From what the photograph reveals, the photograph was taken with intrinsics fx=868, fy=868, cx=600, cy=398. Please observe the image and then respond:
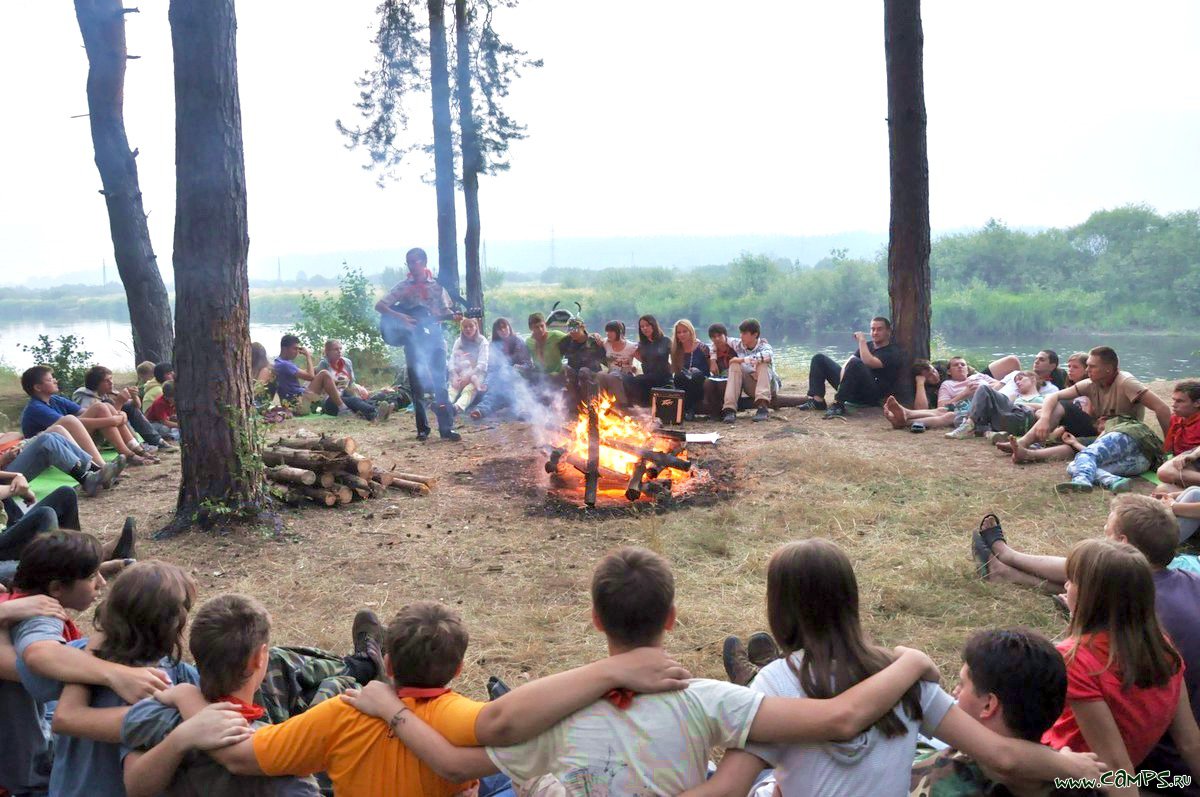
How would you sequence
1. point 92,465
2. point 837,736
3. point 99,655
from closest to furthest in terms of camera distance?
point 837,736 → point 99,655 → point 92,465

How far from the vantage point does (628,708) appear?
2.27 meters

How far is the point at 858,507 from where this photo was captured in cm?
703

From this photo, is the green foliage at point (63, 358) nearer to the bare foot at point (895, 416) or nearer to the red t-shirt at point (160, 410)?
the red t-shirt at point (160, 410)

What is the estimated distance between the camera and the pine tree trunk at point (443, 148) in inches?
610

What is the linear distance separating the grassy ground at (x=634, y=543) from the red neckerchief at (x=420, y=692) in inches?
71.0

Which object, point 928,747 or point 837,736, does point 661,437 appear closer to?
point 928,747

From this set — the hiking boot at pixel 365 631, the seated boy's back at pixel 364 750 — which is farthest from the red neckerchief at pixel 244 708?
the hiking boot at pixel 365 631

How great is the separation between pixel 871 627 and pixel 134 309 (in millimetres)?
11855

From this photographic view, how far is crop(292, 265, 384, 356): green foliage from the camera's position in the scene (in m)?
15.5

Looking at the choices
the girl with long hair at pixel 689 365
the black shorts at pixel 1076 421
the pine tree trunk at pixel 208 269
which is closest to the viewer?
the pine tree trunk at pixel 208 269

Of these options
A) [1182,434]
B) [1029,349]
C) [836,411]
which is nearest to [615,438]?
[836,411]

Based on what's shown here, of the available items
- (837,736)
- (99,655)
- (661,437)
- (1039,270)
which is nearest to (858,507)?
(661,437)

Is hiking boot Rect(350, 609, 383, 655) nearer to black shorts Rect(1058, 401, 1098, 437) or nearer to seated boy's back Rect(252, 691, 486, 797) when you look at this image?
seated boy's back Rect(252, 691, 486, 797)

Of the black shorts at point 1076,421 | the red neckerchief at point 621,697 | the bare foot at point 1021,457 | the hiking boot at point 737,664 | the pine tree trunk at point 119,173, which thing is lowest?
the hiking boot at point 737,664
